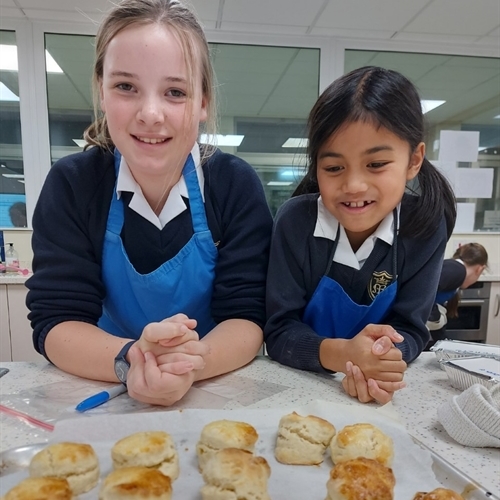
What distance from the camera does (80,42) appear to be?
2.51 metres

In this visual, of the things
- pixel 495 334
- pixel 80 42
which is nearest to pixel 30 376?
pixel 80 42

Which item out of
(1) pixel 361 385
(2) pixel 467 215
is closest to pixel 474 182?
(2) pixel 467 215

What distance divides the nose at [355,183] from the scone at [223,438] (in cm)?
46

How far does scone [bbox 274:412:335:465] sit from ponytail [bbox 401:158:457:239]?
47 centimetres

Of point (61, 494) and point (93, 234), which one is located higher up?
point (93, 234)

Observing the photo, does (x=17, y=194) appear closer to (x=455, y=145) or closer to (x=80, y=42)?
(x=80, y=42)

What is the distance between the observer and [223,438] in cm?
54

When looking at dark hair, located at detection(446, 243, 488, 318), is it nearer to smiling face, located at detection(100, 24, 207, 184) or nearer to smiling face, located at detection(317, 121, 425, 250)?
smiling face, located at detection(317, 121, 425, 250)

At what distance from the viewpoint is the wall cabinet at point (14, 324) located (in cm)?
212

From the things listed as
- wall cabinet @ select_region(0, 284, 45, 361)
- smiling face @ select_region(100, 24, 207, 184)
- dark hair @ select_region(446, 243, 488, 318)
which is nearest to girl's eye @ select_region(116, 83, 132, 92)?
smiling face @ select_region(100, 24, 207, 184)

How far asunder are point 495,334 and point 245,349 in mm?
2338

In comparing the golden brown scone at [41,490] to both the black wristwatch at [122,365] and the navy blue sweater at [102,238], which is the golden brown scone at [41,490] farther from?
the navy blue sweater at [102,238]

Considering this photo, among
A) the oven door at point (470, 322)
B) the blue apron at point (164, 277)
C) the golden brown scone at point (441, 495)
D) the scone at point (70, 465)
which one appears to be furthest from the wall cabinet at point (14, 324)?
the oven door at point (470, 322)

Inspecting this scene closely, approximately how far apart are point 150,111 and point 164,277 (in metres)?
0.33
